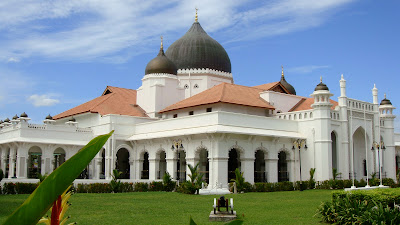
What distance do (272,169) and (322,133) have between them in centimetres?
408

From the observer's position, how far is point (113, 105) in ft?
120

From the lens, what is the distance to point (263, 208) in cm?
1597

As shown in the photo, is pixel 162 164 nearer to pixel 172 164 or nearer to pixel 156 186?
pixel 172 164

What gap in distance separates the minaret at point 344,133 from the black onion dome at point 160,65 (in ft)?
43.4

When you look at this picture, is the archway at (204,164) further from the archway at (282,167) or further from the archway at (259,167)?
the archway at (282,167)

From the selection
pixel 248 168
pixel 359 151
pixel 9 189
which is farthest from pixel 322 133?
pixel 9 189

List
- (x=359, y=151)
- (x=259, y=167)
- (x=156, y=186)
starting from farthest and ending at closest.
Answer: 1. (x=359, y=151)
2. (x=259, y=167)
3. (x=156, y=186)

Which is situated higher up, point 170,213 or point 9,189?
point 9,189

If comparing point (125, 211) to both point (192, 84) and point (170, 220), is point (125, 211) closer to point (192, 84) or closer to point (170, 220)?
point (170, 220)

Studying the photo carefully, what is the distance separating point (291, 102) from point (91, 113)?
1586cm

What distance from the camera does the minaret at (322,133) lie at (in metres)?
29.5

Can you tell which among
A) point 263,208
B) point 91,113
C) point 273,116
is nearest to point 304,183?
point 273,116

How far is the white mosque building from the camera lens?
28703 mm

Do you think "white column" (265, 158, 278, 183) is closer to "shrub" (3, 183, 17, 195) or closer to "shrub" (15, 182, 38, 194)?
"shrub" (15, 182, 38, 194)
